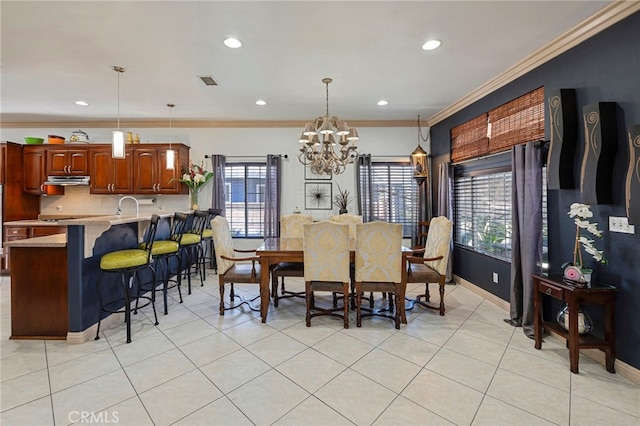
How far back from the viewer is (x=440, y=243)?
3.44 metres

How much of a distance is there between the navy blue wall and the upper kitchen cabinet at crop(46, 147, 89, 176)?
7.03m

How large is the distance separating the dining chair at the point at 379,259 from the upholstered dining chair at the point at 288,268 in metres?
0.79

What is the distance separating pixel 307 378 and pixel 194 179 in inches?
166

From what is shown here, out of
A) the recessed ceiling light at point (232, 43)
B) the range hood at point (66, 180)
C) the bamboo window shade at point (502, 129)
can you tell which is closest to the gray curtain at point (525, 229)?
the bamboo window shade at point (502, 129)

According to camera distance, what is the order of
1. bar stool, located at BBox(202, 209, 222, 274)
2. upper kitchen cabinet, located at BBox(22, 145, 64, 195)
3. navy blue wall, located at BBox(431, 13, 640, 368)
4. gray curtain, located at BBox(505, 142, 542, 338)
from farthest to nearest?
bar stool, located at BBox(202, 209, 222, 274) < upper kitchen cabinet, located at BBox(22, 145, 64, 195) < gray curtain, located at BBox(505, 142, 542, 338) < navy blue wall, located at BBox(431, 13, 640, 368)

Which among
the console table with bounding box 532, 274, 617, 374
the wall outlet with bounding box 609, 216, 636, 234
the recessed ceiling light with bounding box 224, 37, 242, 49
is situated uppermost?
the recessed ceiling light with bounding box 224, 37, 242, 49

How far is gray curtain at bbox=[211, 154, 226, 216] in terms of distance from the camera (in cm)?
548

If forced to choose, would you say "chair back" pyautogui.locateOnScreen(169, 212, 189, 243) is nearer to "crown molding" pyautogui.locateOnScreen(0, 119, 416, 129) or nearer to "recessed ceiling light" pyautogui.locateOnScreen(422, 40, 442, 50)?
"crown molding" pyautogui.locateOnScreen(0, 119, 416, 129)

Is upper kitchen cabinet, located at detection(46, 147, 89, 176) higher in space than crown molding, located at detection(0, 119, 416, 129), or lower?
lower

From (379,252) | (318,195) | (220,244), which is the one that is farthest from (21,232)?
(379,252)

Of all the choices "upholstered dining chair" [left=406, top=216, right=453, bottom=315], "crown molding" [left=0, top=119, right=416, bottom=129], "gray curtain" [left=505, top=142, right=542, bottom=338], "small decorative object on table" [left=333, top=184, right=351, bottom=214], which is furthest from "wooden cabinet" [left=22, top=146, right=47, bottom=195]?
"gray curtain" [left=505, top=142, right=542, bottom=338]

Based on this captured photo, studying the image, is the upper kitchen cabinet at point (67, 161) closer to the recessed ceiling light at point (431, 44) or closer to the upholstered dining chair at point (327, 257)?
the upholstered dining chair at point (327, 257)

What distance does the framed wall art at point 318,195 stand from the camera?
223 inches

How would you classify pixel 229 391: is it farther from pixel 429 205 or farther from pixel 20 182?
pixel 20 182
